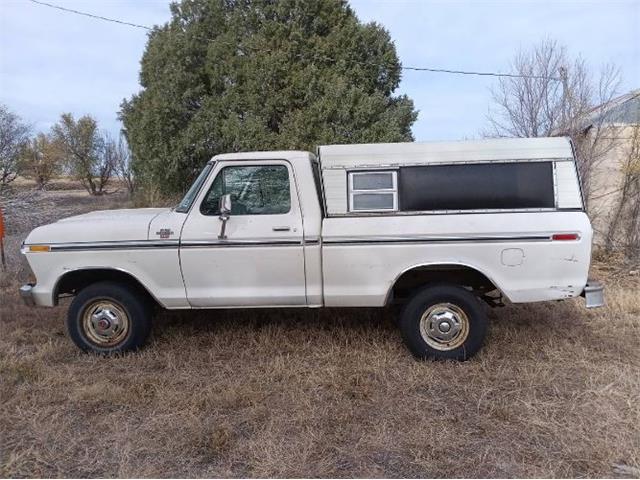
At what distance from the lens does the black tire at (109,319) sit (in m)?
4.64

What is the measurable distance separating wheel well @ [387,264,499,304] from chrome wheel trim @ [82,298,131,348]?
8.20ft

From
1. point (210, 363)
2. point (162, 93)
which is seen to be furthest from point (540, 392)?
point (162, 93)

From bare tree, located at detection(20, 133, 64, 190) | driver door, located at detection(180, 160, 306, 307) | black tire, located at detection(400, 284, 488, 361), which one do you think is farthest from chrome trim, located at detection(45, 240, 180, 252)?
bare tree, located at detection(20, 133, 64, 190)

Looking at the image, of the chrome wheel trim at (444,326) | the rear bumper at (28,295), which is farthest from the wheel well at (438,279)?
the rear bumper at (28,295)

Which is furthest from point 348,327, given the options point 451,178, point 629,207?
point 629,207

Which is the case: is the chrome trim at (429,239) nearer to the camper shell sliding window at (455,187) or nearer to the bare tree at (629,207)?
the camper shell sliding window at (455,187)

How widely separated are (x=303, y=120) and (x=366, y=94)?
5.06 feet

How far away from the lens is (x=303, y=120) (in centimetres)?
1102

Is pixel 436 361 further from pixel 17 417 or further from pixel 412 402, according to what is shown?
pixel 17 417

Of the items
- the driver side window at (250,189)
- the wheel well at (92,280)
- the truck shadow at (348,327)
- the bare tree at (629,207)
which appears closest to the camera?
the driver side window at (250,189)

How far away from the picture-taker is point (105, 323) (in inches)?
184

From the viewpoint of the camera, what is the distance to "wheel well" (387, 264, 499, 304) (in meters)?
4.54

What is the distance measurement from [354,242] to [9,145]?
1727 centimetres

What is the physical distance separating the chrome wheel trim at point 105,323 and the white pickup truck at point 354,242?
12 mm
